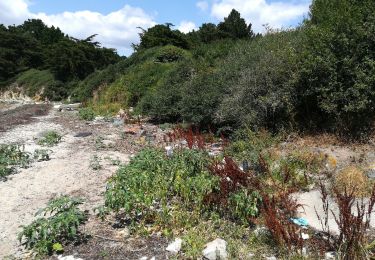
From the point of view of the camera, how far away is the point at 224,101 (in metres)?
10.8

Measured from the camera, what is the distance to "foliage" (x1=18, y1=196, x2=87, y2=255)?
190 inches

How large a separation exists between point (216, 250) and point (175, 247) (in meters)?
0.54

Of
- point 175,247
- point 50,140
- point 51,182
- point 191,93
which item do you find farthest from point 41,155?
point 175,247

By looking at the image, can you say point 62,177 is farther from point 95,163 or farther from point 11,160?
point 11,160

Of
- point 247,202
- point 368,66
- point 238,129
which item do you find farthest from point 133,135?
point 247,202

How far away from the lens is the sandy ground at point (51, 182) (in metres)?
5.82

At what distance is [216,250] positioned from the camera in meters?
4.52

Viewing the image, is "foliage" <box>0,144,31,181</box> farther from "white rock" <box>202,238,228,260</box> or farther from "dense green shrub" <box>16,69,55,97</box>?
"dense green shrub" <box>16,69,55,97</box>

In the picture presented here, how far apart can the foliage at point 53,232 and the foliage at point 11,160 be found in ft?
10.2

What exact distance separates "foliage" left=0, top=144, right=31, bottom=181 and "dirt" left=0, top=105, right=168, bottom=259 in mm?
174

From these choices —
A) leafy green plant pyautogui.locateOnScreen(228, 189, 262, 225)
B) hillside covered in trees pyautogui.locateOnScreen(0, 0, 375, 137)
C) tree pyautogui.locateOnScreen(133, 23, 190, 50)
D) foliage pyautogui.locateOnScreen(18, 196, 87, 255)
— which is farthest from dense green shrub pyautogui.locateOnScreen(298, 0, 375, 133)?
tree pyautogui.locateOnScreen(133, 23, 190, 50)

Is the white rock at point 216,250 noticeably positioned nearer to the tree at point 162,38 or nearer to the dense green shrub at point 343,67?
the dense green shrub at point 343,67

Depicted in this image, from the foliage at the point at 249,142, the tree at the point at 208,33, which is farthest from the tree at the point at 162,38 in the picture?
the foliage at the point at 249,142

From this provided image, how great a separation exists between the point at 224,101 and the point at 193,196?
5380mm
